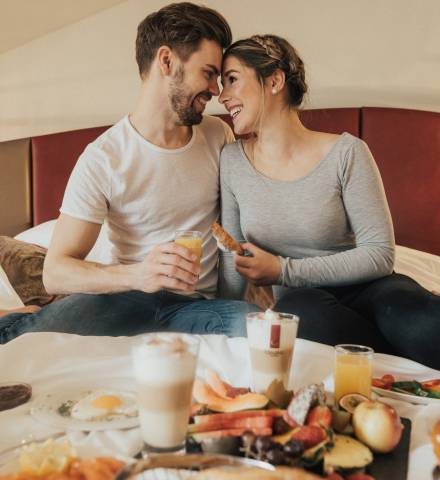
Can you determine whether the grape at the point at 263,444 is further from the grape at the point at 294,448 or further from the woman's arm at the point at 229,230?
the woman's arm at the point at 229,230

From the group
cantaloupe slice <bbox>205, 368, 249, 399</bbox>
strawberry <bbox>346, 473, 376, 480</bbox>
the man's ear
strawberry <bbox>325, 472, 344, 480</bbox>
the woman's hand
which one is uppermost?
the man's ear

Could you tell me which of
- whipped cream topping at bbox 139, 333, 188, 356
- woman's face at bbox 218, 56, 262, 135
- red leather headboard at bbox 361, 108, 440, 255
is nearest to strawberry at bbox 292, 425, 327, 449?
whipped cream topping at bbox 139, 333, 188, 356

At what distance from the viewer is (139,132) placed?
2.07m

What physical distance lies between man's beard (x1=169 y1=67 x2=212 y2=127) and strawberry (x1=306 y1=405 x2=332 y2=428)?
53.4 inches

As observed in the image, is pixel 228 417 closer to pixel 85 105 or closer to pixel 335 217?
pixel 335 217

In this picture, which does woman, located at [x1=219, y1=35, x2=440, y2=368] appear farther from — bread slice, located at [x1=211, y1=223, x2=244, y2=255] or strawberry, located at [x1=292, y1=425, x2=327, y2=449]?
strawberry, located at [x1=292, y1=425, x2=327, y2=449]

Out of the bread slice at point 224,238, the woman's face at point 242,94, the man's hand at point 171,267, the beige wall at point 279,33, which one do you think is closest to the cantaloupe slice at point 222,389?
the man's hand at point 171,267

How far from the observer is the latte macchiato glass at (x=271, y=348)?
1.07m

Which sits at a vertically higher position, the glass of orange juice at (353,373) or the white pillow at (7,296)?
the glass of orange juice at (353,373)

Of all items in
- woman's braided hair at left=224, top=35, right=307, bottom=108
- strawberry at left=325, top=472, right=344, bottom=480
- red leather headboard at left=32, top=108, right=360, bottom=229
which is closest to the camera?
strawberry at left=325, top=472, right=344, bottom=480

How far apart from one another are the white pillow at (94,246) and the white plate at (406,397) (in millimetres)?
1377

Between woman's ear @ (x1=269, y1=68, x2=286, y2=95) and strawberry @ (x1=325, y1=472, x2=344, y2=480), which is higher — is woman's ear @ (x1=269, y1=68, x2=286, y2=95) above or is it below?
above

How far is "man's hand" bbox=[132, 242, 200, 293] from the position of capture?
1582mm

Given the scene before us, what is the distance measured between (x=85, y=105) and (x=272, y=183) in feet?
5.70
